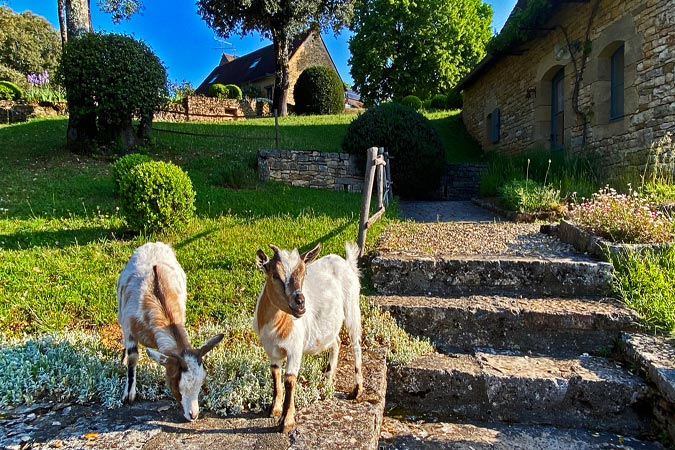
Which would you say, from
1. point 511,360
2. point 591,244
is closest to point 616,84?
point 591,244

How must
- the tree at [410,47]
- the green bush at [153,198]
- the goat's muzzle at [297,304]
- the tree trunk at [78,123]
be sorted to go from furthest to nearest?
the tree at [410,47] < the tree trunk at [78,123] < the green bush at [153,198] < the goat's muzzle at [297,304]

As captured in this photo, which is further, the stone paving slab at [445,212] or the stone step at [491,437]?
the stone paving slab at [445,212]

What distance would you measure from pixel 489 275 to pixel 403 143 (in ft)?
19.2

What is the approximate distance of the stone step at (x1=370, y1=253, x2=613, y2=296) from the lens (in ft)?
13.0

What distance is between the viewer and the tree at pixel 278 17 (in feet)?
56.2

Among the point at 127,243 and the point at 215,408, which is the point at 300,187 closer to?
the point at 127,243

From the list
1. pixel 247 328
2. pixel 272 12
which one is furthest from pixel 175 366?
pixel 272 12

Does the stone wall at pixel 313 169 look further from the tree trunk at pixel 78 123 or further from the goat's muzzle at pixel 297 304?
the goat's muzzle at pixel 297 304

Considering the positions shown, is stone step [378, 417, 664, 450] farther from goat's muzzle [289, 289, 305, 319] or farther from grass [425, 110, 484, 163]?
grass [425, 110, 484, 163]

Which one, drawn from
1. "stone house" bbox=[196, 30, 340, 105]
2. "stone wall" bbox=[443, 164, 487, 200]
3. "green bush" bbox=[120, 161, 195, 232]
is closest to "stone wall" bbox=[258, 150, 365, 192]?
"stone wall" bbox=[443, 164, 487, 200]

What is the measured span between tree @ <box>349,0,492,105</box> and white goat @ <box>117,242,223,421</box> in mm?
24119

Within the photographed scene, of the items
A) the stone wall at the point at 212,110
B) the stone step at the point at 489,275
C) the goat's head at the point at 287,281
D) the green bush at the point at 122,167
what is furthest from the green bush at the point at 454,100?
the goat's head at the point at 287,281

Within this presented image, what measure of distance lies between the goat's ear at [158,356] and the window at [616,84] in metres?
8.59

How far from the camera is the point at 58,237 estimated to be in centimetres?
513
